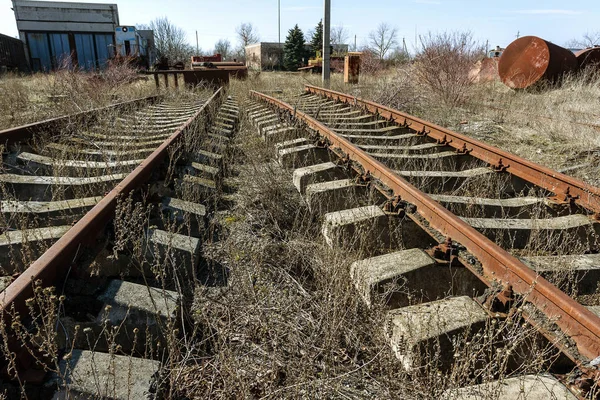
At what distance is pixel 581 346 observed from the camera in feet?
6.10

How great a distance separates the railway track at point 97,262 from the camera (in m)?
1.86

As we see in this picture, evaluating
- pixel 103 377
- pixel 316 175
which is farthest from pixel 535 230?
pixel 103 377

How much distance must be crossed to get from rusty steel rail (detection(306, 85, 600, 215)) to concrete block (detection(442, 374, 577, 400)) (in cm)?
199

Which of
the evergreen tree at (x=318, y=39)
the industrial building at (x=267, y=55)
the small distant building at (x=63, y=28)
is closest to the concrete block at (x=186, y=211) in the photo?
the small distant building at (x=63, y=28)

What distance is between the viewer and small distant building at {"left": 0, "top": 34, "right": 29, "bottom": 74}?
31.6m

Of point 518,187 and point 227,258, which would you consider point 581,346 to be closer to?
point 227,258

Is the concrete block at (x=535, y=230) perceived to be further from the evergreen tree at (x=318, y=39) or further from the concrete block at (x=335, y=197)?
the evergreen tree at (x=318, y=39)

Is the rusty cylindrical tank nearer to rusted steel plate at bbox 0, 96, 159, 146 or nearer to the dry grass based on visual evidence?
the dry grass

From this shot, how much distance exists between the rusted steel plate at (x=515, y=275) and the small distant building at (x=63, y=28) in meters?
39.2

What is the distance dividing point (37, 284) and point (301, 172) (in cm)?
298

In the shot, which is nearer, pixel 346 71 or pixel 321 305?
pixel 321 305

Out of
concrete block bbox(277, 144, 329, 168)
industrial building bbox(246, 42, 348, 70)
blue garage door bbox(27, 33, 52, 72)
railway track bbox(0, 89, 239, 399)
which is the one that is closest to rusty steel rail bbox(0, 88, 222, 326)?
railway track bbox(0, 89, 239, 399)

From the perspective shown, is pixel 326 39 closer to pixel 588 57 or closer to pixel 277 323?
pixel 588 57


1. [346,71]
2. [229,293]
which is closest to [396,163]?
[229,293]
